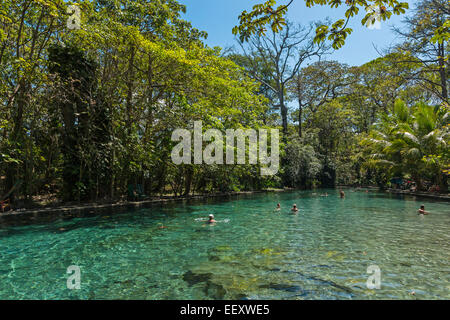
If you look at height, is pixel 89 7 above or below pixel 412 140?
above

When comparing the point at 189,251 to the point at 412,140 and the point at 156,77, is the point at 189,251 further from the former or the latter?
the point at 412,140

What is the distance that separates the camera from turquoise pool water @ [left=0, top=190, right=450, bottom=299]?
13.2 ft

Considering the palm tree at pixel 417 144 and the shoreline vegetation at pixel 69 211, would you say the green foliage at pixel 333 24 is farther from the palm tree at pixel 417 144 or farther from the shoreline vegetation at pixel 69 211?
the palm tree at pixel 417 144

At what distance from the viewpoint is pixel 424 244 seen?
652cm

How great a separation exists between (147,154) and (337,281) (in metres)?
10.7

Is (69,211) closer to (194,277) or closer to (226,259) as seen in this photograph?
(226,259)

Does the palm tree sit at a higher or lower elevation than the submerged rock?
higher

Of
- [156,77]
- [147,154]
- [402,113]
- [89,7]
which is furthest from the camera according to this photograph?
[402,113]

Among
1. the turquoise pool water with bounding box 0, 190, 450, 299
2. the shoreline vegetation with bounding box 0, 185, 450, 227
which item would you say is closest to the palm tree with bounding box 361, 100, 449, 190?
the shoreline vegetation with bounding box 0, 185, 450, 227

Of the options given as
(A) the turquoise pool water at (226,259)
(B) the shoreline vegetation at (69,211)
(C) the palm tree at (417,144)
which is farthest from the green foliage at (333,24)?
(C) the palm tree at (417,144)


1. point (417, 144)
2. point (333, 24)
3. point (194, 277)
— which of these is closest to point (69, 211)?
point (194, 277)

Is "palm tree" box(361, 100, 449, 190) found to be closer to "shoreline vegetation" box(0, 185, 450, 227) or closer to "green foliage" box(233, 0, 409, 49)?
"shoreline vegetation" box(0, 185, 450, 227)

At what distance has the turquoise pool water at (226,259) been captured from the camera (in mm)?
4023
